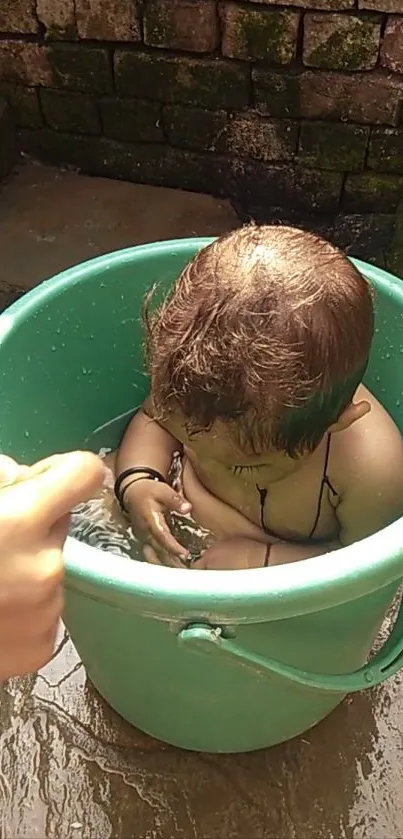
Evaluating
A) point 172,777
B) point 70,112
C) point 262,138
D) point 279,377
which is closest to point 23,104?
point 70,112

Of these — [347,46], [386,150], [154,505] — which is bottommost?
[154,505]

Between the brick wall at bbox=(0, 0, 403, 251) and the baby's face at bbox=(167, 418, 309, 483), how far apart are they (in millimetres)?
1029

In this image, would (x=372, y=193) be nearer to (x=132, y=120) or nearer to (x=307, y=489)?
(x=132, y=120)

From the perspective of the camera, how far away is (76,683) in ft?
4.80

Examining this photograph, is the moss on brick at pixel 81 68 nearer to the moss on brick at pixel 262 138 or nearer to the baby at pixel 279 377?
the moss on brick at pixel 262 138

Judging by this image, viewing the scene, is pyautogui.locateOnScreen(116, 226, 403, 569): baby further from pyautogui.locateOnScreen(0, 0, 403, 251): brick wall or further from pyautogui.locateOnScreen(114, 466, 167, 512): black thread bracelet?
pyautogui.locateOnScreen(0, 0, 403, 251): brick wall

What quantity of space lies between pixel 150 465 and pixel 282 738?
1.45 ft

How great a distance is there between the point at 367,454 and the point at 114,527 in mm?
451

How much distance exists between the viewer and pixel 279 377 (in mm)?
1044

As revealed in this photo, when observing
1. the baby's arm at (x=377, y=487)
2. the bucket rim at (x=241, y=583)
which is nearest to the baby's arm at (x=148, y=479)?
the baby's arm at (x=377, y=487)

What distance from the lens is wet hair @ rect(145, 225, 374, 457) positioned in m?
1.04

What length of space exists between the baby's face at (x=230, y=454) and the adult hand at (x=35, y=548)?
0.34 metres

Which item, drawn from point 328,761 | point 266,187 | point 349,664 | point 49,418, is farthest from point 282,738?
point 266,187

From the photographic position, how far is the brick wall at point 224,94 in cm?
190
